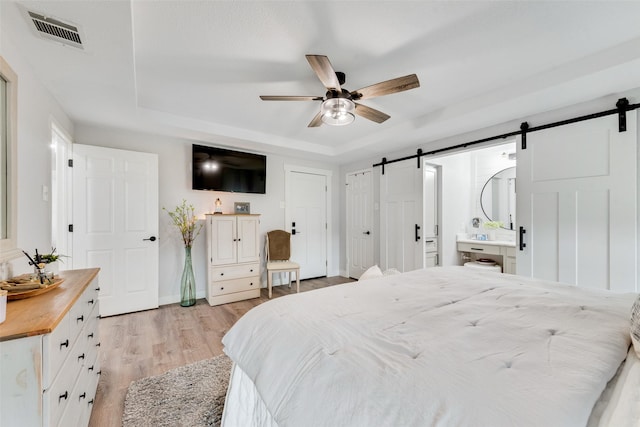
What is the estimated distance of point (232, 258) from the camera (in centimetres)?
374

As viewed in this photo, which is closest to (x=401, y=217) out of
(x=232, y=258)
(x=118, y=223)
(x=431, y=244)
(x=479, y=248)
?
(x=431, y=244)

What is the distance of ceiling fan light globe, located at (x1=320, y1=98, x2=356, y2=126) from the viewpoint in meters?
2.13

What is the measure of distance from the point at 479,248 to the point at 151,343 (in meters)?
4.60

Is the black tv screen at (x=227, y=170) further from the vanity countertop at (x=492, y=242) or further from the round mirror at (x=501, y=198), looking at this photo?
the round mirror at (x=501, y=198)

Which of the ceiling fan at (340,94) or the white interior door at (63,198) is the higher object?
the ceiling fan at (340,94)

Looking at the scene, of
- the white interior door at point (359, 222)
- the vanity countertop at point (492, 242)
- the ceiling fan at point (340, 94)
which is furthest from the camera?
the white interior door at point (359, 222)

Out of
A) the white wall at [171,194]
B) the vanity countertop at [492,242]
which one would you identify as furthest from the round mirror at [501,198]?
the white wall at [171,194]

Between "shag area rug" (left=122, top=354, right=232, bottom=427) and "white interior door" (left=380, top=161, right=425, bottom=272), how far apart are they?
296cm

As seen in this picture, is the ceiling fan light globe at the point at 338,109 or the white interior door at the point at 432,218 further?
the white interior door at the point at 432,218

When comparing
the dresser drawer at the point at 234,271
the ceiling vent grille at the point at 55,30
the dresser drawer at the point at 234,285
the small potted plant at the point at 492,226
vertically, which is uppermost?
the ceiling vent grille at the point at 55,30

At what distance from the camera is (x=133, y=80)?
2.09 metres

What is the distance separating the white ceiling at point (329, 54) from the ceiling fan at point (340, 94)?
0.26m

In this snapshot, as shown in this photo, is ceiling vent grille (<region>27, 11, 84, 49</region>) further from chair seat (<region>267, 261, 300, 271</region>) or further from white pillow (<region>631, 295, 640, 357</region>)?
chair seat (<region>267, 261, 300, 271</region>)

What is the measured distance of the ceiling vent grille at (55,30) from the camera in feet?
4.66
